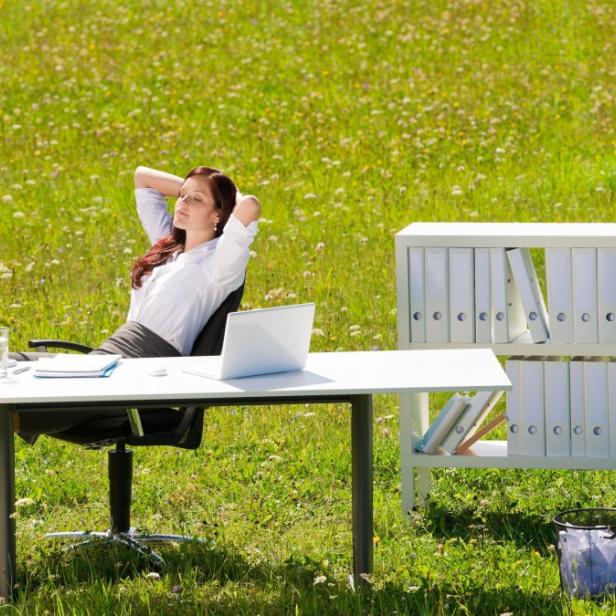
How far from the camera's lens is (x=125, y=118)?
12.6 m

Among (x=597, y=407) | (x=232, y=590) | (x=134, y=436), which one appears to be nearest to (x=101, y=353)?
(x=134, y=436)

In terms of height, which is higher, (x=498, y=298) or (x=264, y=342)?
(x=498, y=298)

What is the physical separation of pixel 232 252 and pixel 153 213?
0.72 metres

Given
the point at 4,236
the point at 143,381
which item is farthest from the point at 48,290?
the point at 143,381

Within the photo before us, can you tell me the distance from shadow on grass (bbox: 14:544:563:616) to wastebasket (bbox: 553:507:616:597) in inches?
3.9

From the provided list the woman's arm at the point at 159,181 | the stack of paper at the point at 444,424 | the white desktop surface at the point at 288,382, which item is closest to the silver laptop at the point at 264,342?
the white desktop surface at the point at 288,382

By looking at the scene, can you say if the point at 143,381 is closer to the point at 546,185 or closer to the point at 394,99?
the point at 546,185

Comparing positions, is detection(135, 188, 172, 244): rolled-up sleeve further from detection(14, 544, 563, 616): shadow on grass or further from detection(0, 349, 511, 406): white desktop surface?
detection(14, 544, 563, 616): shadow on grass

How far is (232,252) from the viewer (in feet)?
17.6

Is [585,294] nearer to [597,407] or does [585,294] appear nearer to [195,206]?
[597,407]

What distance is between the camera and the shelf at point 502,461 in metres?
5.39

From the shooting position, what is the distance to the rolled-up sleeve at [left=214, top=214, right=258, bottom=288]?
5.38 meters

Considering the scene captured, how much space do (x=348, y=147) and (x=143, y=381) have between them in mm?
7349

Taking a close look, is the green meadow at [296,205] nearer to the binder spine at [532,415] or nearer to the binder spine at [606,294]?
the binder spine at [532,415]
